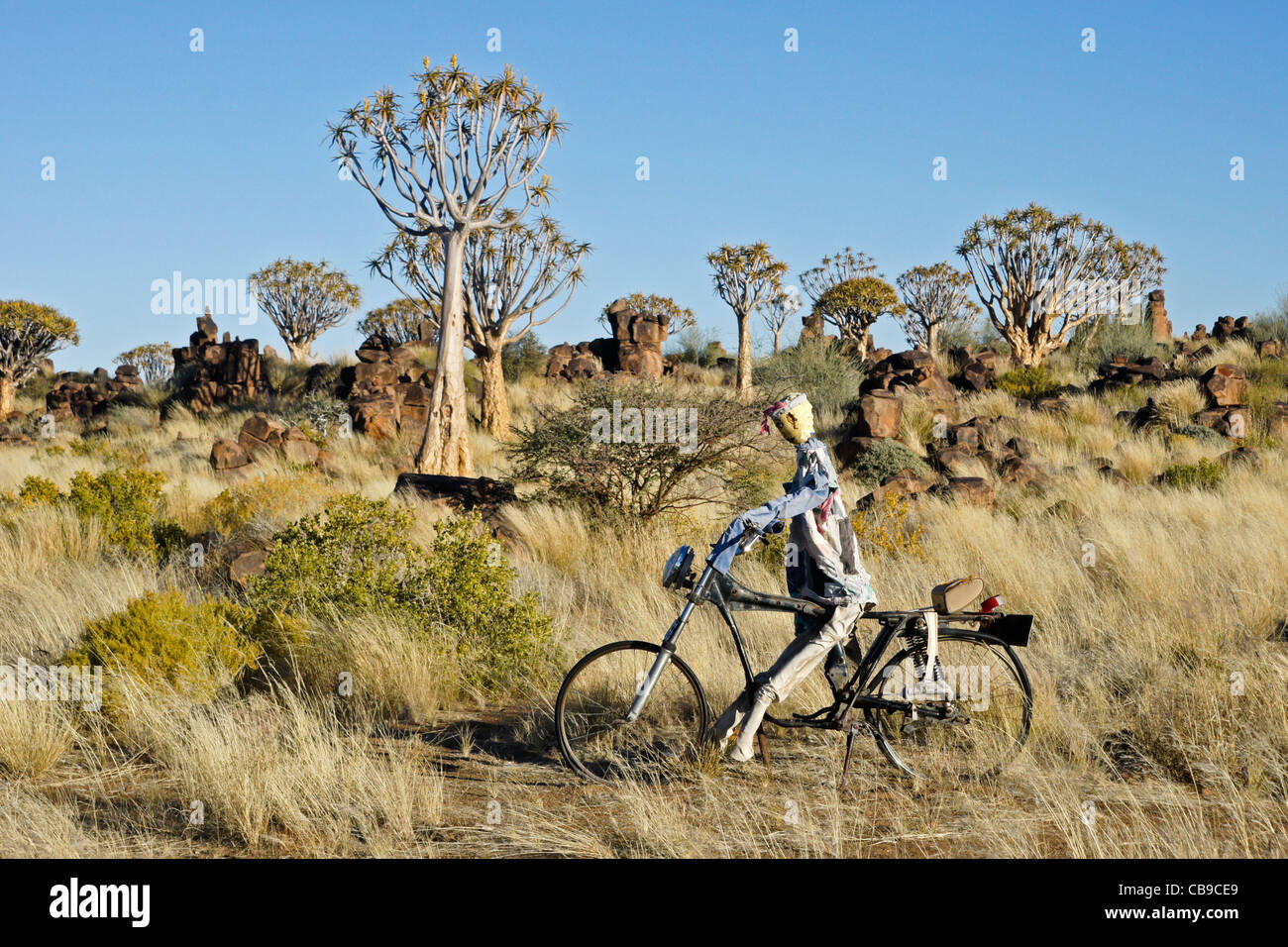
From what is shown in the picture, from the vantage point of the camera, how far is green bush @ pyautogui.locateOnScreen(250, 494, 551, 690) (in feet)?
20.4

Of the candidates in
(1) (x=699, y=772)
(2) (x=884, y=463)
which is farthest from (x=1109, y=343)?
(1) (x=699, y=772)

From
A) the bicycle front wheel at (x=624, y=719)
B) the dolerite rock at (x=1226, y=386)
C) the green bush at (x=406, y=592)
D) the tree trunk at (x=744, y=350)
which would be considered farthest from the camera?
the tree trunk at (x=744, y=350)

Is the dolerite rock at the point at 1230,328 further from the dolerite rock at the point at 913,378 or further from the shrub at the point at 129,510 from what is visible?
the shrub at the point at 129,510

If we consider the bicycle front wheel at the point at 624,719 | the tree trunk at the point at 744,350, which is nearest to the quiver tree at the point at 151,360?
the tree trunk at the point at 744,350

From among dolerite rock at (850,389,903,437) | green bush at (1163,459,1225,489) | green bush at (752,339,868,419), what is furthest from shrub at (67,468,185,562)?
green bush at (752,339,868,419)

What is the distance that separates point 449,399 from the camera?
16000 millimetres

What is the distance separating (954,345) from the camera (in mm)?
38688

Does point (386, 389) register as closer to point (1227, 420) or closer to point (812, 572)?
point (1227, 420)

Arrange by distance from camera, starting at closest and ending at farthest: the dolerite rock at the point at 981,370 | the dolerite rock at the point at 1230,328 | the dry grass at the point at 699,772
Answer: the dry grass at the point at 699,772 → the dolerite rock at the point at 981,370 → the dolerite rock at the point at 1230,328

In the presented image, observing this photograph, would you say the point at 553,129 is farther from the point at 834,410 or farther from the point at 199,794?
the point at 199,794

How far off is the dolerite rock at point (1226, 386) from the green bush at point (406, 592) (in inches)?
651

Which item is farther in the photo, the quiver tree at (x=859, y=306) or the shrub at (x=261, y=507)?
the quiver tree at (x=859, y=306)

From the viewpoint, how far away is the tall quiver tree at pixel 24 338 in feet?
115

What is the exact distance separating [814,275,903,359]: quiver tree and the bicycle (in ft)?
107
